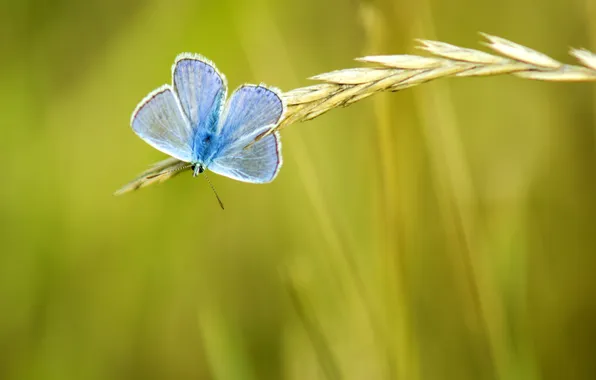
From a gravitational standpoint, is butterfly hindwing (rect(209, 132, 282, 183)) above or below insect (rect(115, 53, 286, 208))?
below

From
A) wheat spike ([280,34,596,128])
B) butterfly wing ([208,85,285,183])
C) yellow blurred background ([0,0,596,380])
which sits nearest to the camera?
wheat spike ([280,34,596,128])

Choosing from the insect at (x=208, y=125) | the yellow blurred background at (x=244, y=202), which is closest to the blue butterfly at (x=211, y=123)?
the insect at (x=208, y=125)

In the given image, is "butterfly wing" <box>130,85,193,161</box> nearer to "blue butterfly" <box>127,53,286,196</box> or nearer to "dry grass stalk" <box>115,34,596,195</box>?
"blue butterfly" <box>127,53,286,196</box>

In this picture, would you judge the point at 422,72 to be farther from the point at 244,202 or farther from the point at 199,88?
the point at 244,202

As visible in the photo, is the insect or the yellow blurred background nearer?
the insect

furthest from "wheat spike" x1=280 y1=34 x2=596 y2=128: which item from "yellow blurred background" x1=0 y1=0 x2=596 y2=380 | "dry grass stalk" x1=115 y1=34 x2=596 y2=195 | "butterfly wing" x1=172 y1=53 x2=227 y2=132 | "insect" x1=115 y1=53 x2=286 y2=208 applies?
"yellow blurred background" x1=0 y1=0 x2=596 y2=380

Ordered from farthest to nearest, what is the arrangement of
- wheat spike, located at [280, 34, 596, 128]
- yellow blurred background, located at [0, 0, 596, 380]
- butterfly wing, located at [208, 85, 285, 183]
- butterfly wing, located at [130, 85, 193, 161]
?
yellow blurred background, located at [0, 0, 596, 380], butterfly wing, located at [130, 85, 193, 161], butterfly wing, located at [208, 85, 285, 183], wheat spike, located at [280, 34, 596, 128]

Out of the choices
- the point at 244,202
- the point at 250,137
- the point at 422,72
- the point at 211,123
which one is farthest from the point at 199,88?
the point at 244,202
